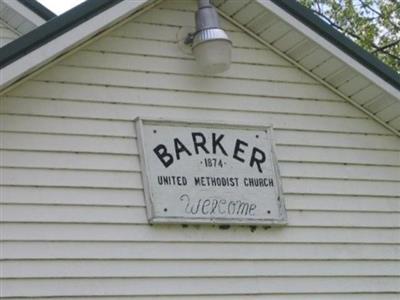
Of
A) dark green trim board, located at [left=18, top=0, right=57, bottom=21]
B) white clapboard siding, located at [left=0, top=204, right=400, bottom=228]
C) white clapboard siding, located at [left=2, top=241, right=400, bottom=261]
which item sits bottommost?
white clapboard siding, located at [left=2, top=241, right=400, bottom=261]

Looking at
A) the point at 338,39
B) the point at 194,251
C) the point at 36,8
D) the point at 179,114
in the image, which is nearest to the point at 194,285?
the point at 194,251

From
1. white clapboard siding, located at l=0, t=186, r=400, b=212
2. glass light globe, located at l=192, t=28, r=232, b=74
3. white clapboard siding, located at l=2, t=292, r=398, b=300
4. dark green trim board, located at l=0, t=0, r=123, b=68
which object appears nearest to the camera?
dark green trim board, located at l=0, t=0, r=123, b=68

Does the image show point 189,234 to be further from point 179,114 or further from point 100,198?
point 179,114

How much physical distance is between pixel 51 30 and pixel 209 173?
1.60m

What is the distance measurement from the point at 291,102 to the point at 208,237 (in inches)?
55.6

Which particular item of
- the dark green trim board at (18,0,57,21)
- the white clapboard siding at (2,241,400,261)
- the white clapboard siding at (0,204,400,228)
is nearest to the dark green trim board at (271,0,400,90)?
the white clapboard siding at (0,204,400,228)

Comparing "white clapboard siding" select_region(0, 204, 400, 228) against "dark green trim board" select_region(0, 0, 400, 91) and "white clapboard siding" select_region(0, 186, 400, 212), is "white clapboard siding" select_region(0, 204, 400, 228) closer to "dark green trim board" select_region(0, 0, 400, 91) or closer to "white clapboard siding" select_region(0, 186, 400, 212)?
"white clapboard siding" select_region(0, 186, 400, 212)

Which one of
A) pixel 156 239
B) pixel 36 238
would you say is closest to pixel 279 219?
pixel 156 239

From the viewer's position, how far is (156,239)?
6.33m

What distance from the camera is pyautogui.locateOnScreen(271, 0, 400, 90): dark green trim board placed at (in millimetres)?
6879

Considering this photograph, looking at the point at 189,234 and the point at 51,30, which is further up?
the point at 51,30

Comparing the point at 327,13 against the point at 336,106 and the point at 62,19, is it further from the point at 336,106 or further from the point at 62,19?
the point at 62,19

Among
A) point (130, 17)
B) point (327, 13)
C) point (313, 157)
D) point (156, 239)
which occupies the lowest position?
point (156, 239)

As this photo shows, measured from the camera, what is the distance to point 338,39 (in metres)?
6.98
